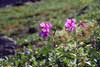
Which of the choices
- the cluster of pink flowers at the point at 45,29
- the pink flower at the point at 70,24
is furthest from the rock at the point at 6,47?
the pink flower at the point at 70,24

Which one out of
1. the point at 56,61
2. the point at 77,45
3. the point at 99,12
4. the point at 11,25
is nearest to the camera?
the point at 56,61

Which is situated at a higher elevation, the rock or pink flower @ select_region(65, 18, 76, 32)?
pink flower @ select_region(65, 18, 76, 32)

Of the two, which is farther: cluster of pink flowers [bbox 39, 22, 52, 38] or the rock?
the rock

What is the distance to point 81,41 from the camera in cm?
1220

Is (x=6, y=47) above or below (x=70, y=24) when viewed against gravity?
below

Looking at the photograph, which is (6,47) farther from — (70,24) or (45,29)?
(70,24)

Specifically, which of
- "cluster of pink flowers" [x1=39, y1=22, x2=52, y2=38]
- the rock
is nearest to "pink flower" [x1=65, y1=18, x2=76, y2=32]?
"cluster of pink flowers" [x1=39, y1=22, x2=52, y2=38]

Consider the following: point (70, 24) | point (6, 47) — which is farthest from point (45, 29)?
point (6, 47)

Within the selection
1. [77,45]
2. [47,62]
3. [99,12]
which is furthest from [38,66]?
[99,12]

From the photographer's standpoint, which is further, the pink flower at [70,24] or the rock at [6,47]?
the rock at [6,47]

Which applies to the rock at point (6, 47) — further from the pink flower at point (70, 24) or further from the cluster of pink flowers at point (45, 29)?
the pink flower at point (70, 24)

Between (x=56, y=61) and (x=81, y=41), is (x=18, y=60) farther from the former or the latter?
(x=81, y=41)

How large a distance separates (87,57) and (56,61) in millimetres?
816

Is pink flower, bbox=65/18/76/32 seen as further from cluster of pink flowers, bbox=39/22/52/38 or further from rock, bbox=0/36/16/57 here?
rock, bbox=0/36/16/57
